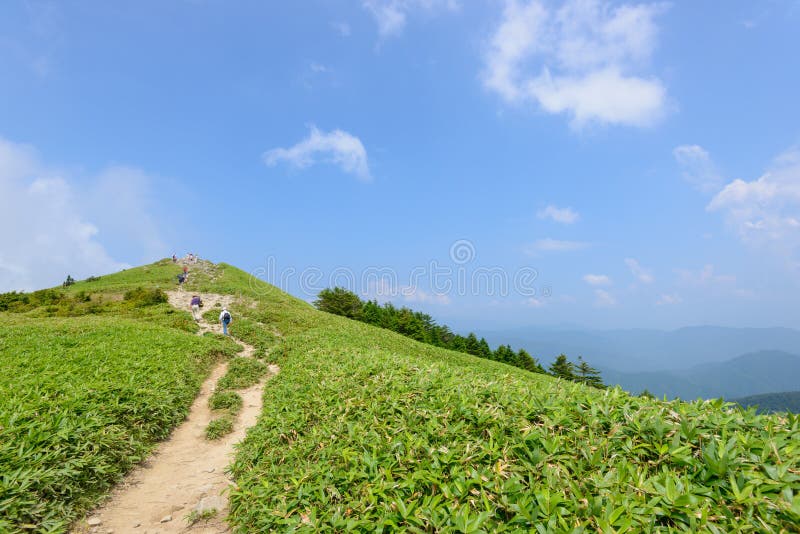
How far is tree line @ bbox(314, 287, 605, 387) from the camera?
5563 centimetres

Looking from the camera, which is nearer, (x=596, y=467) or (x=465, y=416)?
(x=596, y=467)

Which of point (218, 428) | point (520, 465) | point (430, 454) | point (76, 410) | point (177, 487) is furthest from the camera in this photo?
point (218, 428)

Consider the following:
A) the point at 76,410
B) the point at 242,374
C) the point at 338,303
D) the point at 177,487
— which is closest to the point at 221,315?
the point at 242,374

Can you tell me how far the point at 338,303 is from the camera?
5606 centimetres

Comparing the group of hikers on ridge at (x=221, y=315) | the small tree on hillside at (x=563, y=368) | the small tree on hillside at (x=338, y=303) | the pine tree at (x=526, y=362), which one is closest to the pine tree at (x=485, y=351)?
the pine tree at (x=526, y=362)

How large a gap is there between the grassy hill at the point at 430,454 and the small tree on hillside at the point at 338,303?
43873 mm

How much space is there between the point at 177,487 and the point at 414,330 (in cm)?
5140

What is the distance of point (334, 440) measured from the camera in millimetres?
6715

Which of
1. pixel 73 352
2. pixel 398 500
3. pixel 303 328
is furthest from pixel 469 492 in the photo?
pixel 303 328

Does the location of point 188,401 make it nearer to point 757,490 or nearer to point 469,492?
point 469,492

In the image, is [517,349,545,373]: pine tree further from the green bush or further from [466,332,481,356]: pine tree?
the green bush

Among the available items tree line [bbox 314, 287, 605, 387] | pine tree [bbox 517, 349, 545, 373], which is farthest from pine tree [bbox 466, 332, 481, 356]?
pine tree [bbox 517, 349, 545, 373]

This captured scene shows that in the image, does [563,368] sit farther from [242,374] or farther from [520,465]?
[520,465]

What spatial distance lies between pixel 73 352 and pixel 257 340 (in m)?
9.33
